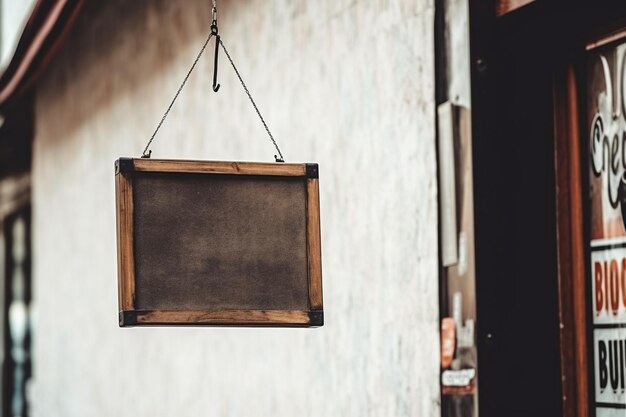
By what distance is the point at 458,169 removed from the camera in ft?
14.0

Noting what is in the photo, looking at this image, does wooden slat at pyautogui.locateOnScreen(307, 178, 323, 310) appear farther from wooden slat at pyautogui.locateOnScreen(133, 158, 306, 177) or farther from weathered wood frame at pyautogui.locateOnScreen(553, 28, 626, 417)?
weathered wood frame at pyautogui.locateOnScreen(553, 28, 626, 417)

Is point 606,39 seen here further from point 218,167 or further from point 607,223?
point 218,167

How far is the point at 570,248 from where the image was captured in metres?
4.17

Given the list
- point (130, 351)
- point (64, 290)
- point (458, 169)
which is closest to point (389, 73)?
point (458, 169)

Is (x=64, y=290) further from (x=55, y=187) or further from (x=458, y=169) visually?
(x=458, y=169)

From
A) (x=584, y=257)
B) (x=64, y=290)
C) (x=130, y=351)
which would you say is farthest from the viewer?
(x=64, y=290)

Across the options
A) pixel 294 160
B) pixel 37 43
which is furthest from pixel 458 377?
pixel 37 43

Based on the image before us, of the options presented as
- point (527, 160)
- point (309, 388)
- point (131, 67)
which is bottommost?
point (309, 388)

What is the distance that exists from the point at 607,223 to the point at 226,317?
3.62ft

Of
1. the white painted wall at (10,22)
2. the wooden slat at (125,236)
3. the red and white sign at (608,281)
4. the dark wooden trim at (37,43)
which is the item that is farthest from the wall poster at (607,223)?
the white painted wall at (10,22)

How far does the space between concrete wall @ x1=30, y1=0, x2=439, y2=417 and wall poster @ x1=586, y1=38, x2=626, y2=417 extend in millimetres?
545

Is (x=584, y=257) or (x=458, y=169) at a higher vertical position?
(x=458, y=169)

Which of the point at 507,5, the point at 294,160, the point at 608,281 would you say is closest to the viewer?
the point at 608,281

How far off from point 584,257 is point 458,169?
1.49 feet
